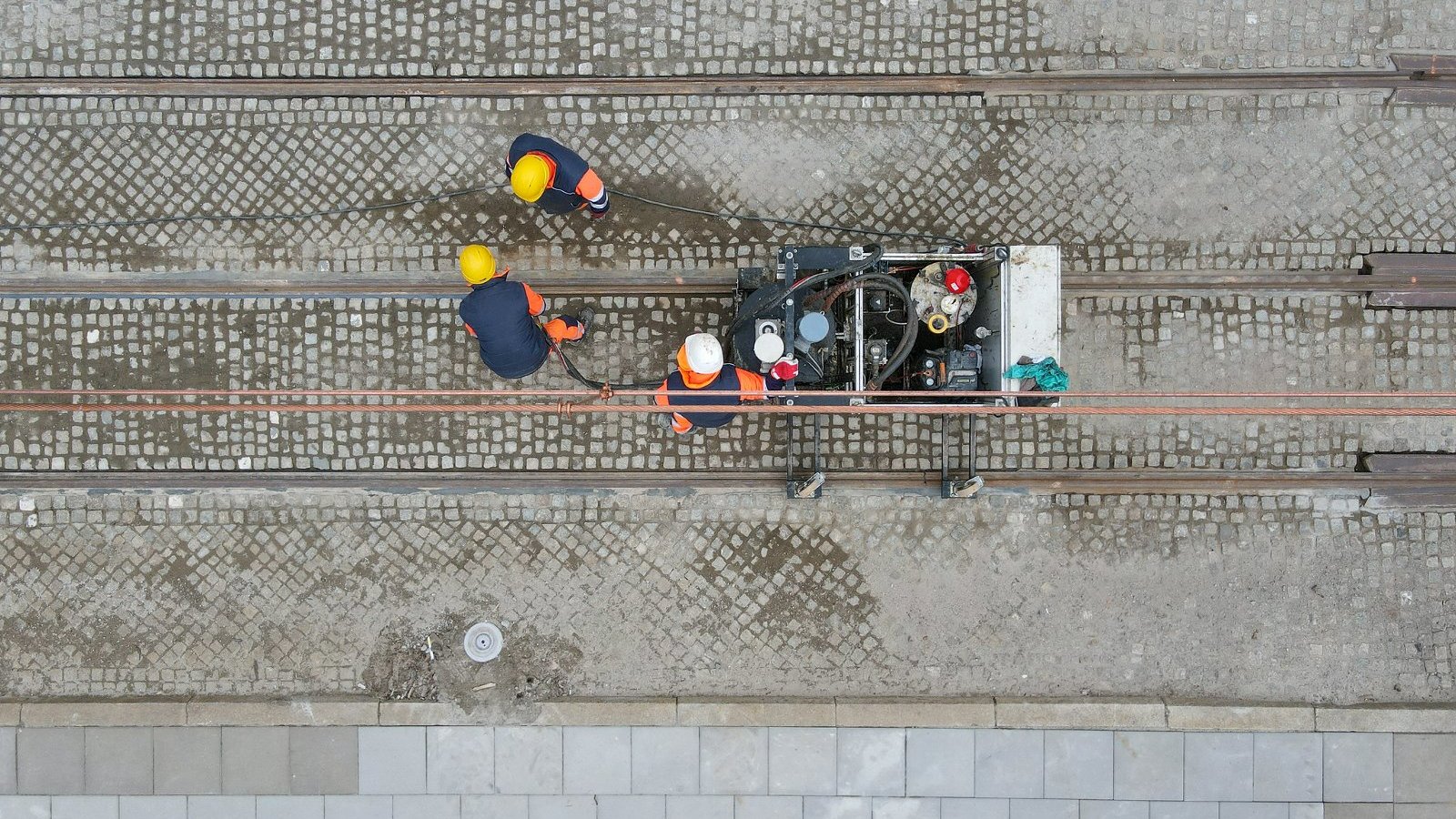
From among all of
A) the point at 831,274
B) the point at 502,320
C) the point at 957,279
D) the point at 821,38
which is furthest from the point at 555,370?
the point at 821,38

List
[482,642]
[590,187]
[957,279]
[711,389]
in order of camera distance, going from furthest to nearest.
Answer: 1. [482,642]
2. [590,187]
3. [957,279]
4. [711,389]

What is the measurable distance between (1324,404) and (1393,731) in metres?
3.55

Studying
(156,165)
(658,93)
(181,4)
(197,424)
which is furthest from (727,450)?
(181,4)

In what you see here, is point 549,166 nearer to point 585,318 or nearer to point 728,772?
point 585,318

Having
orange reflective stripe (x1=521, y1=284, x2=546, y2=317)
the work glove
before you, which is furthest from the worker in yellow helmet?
the work glove

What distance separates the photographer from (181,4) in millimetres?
9438

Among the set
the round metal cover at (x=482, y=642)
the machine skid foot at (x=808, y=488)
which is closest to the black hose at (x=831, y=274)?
the machine skid foot at (x=808, y=488)

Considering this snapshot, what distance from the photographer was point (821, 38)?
30.9 ft

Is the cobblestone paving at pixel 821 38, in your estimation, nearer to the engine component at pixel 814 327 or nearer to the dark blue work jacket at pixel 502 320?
the dark blue work jacket at pixel 502 320

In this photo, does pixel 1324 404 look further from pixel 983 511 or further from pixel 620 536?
pixel 620 536

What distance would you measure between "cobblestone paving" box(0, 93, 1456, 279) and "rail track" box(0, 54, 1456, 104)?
0.12 m

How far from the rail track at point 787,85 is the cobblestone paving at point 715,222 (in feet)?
0.41

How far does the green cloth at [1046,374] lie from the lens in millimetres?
7848

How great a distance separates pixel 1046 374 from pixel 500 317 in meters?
4.95
